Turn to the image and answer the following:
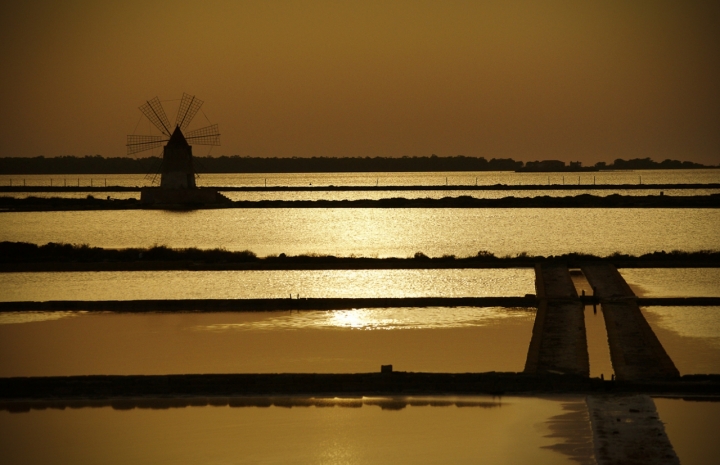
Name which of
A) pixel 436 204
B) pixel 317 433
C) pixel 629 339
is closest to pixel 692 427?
pixel 317 433

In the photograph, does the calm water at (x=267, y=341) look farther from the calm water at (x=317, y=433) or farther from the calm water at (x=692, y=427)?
the calm water at (x=692, y=427)

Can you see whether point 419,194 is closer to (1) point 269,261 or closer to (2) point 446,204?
(2) point 446,204

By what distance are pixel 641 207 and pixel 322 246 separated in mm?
25110

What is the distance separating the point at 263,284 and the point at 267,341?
650 cm

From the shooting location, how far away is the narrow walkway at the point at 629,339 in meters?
9.27

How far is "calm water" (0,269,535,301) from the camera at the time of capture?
17.0 metres

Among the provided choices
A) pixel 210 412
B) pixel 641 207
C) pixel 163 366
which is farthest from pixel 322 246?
pixel 641 207

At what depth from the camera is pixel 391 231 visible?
38.3 metres

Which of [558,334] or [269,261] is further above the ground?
[269,261]

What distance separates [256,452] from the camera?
7.60 meters

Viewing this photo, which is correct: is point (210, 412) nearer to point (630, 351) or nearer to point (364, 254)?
point (630, 351)

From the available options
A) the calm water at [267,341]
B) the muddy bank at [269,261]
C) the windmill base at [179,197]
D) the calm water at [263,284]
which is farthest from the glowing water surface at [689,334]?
the windmill base at [179,197]

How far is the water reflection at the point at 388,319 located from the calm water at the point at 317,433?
4.37 metres

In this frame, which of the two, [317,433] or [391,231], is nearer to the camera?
[317,433]
